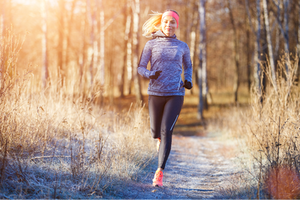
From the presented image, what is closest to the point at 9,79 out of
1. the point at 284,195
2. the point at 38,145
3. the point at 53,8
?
the point at 38,145

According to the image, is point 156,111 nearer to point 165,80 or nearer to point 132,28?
point 165,80

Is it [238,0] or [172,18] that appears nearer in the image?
[172,18]

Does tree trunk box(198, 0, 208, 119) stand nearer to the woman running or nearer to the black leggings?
the woman running

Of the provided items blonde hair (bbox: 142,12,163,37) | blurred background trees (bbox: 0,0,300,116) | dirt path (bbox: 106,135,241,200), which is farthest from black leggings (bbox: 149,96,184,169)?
blurred background trees (bbox: 0,0,300,116)

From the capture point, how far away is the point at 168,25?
12.4 feet

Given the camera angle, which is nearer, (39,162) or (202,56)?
(39,162)

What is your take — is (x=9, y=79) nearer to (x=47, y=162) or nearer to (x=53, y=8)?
(x=47, y=162)

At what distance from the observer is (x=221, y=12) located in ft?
63.6

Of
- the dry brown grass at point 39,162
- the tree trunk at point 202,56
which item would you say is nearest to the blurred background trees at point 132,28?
the tree trunk at point 202,56

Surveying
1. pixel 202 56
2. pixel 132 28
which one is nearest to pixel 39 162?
pixel 202 56

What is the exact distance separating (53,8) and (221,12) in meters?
10.9

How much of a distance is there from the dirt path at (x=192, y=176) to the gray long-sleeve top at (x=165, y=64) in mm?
1241

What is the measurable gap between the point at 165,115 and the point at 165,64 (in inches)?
25.8

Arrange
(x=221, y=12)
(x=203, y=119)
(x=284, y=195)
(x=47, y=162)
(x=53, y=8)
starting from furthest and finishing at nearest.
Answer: (x=221, y=12)
(x=53, y=8)
(x=203, y=119)
(x=47, y=162)
(x=284, y=195)
